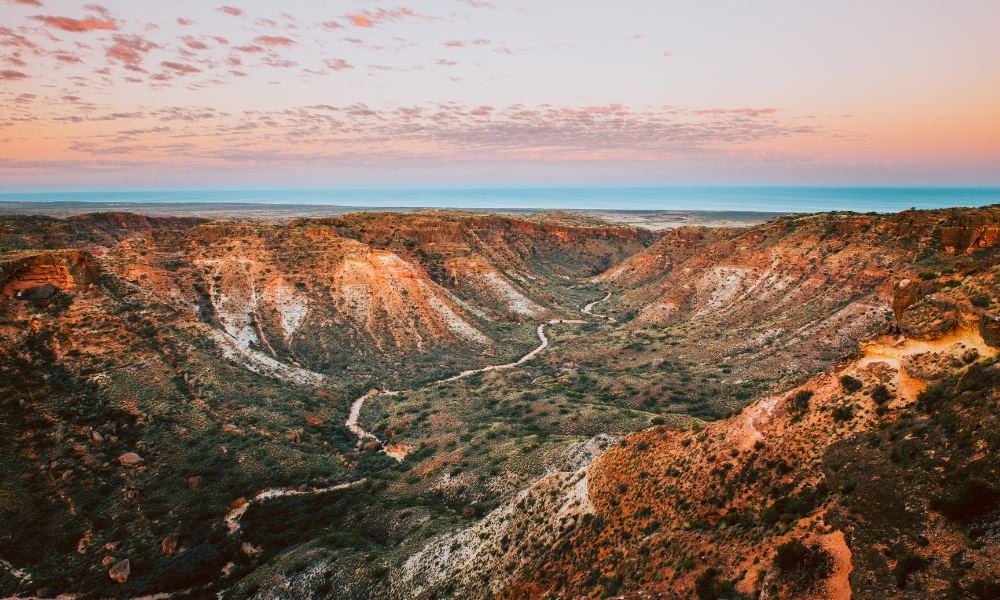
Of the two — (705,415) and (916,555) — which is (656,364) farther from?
(916,555)

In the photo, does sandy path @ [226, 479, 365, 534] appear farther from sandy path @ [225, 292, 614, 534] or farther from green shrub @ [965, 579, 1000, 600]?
green shrub @ [965, 579, 1000, 600]

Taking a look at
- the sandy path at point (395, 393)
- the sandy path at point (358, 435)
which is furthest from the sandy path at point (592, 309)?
the sandy path at point (395, 393)

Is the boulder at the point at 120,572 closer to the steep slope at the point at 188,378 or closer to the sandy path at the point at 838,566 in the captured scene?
the steep slope at the point at 188,378

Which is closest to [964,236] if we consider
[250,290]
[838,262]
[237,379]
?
[838,262]

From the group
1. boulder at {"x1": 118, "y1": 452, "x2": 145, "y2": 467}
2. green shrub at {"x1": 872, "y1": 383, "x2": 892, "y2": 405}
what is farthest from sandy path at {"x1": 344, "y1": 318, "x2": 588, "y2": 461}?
green shrub at {"x1": 872, "y1": 383, "x2": 892, "y2": 405}

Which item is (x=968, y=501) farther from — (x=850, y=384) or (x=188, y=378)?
(x=188, y=378)
